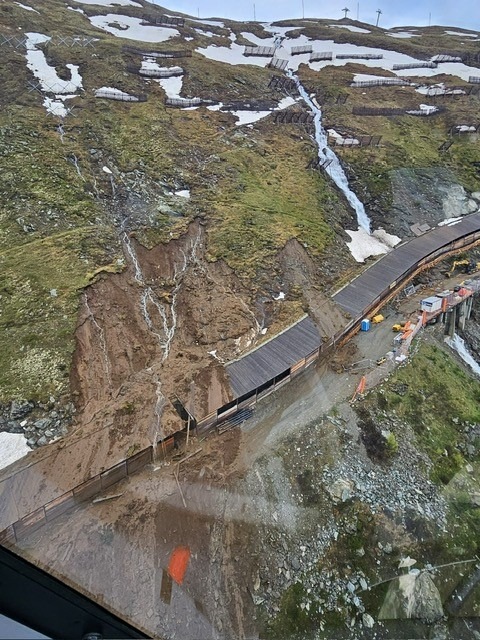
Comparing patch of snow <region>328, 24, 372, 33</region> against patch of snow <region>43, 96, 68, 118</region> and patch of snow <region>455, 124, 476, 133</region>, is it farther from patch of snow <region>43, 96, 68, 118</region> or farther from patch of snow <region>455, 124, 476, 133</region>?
patch of snow <region>43, 96, 68, 118</region>

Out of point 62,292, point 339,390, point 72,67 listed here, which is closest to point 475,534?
point 339,390

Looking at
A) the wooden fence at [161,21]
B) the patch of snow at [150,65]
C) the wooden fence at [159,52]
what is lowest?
the patch of snow at [150,65]

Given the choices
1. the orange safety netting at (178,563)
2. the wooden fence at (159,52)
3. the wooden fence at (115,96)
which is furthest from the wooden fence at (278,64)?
the orange safety netting at (178,563)

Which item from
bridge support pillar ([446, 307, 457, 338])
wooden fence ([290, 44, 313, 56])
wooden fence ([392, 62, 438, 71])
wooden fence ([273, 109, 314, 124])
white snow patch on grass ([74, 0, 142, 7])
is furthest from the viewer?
white snow patch on grass ([74, 0, 142, 7])

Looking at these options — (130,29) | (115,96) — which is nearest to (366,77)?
(130,29)

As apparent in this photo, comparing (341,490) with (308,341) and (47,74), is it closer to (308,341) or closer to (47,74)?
(308,341)

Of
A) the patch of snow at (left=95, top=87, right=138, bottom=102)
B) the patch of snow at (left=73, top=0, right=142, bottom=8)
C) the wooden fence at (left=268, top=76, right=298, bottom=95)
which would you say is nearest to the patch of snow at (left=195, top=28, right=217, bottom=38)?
the patch of snow at (left=73, top=0, right=142, bottom=8)

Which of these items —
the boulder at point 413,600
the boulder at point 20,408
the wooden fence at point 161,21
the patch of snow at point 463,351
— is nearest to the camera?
the boulder at point 413,600

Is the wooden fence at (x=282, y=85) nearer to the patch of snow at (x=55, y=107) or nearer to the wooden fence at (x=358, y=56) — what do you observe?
the wooden fence at (x=358, y=56)
